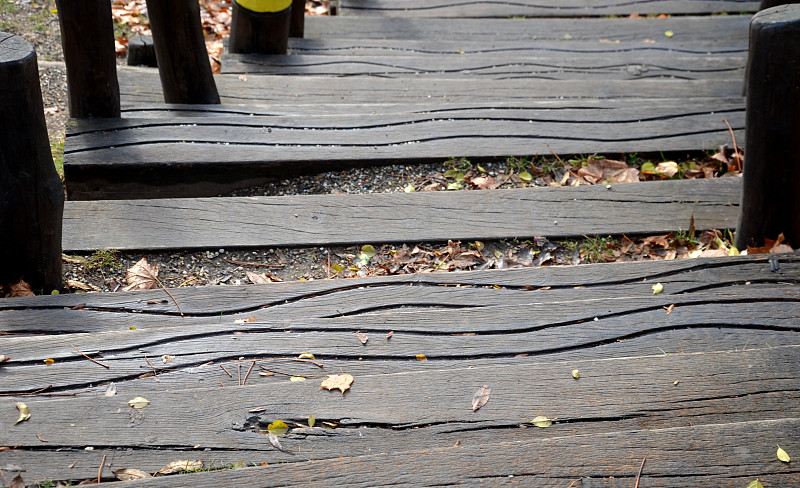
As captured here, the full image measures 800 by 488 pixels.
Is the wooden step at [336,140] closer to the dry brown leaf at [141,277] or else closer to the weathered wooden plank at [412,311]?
the dry brown leaf at [141,277]

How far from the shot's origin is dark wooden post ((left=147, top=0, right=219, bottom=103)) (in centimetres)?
326

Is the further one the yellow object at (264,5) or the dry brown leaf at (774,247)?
the yellow object at (264,5)

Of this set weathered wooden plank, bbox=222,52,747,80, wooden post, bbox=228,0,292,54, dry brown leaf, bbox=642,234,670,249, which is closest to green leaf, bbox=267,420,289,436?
dry brown leaf, bbox=642,234,670,249

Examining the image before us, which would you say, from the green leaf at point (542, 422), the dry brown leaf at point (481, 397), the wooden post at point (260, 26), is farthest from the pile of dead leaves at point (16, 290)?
the wooden post at point (260, 26)

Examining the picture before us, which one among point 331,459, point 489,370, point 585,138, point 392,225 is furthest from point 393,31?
point 331,459

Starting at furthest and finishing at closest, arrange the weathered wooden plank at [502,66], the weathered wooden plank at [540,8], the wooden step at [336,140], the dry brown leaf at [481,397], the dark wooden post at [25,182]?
1. the weathered wooden plank at [540,8]
2. the weathered wooden plank at [502,66]
3. the wooden step at [336,140]
4. the dark wooden post at [25,182]
5. the dry brown leaf at [481,397]

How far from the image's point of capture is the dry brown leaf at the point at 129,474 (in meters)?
1.64

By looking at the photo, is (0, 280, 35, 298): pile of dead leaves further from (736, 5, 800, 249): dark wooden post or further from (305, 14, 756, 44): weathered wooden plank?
(305, 14, 756, 44): weathered wooden plank

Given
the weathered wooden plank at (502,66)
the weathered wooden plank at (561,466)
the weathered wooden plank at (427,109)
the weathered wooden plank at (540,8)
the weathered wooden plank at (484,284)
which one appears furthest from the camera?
the weathered wooden plank at (540,8)

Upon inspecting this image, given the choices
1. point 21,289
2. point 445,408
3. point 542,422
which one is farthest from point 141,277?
point 542,422

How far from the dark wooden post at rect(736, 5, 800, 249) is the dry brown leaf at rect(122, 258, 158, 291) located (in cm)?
234

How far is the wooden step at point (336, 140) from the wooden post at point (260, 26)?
42.5 inches

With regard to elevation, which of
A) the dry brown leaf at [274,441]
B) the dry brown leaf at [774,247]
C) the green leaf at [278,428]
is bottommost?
the dry brown leaf at [274,441]

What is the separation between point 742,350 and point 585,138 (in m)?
1.75
